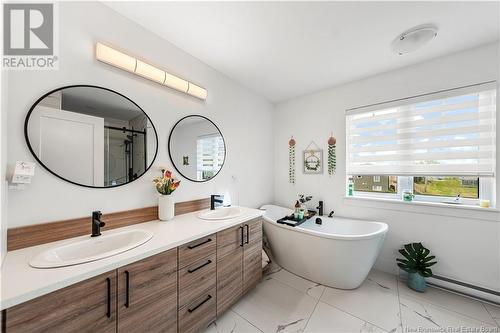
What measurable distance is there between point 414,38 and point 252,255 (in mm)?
2485

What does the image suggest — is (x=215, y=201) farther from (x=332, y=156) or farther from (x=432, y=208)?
(x=432, y=208)

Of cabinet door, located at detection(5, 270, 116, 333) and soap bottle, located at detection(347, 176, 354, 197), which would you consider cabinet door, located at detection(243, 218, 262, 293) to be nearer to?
cabinet door, located at detection(5, 270, 116, 333)

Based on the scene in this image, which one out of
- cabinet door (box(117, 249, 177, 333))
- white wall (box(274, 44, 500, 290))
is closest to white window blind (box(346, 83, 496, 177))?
white wall (box(274, 44, 500, 290))

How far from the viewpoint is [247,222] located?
1726 mm

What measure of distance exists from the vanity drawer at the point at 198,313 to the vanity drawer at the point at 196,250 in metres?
0.30

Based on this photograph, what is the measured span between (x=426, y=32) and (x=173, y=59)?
225 centimetres

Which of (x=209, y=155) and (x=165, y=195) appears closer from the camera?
(x=165, y=195)

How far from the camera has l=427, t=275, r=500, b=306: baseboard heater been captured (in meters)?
1.67

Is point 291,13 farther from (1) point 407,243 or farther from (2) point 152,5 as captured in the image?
(1) point 407,243

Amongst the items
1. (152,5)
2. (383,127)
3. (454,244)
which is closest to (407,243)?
(454,244)

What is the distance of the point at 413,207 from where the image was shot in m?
2.05

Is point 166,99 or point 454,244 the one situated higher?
point 166,99

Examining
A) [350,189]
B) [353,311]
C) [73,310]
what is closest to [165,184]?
[73,310]

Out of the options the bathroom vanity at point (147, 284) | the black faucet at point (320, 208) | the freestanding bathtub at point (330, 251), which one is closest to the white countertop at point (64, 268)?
the bathroom vanity at point (147, 284)
